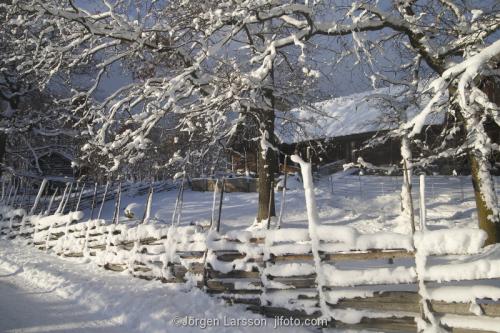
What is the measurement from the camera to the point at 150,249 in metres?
8.28

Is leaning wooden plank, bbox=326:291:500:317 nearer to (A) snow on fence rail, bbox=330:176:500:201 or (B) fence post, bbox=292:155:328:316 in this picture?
(B) fence post, bbox=292:155:328:316

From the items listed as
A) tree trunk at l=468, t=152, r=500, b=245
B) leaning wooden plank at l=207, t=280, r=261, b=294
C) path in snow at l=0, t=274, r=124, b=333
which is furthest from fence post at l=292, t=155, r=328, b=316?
tree trunk at l=468, t=152, r=500, b=245

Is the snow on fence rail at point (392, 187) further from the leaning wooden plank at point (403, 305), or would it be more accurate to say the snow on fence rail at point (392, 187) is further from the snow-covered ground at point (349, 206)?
the leaning wooden plank at point (403, 305)

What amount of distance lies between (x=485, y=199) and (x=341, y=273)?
5692 millimetres

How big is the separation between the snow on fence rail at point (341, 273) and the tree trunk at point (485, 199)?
7.98 feet

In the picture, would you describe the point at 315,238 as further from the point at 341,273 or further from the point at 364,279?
the point at 364,279

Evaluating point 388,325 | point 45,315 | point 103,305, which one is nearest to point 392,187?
point 388,325

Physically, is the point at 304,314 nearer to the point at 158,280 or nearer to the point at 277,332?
the point at 277,332

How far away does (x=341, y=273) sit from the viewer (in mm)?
5148

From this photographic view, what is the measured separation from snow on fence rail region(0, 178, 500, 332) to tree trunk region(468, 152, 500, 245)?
2.43 m

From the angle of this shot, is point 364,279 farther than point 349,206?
No

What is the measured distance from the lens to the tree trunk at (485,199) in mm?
9008

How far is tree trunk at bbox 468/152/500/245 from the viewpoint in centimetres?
901

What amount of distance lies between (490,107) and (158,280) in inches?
272
